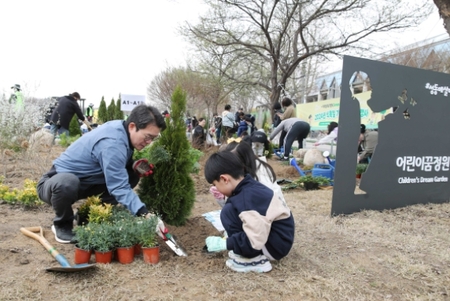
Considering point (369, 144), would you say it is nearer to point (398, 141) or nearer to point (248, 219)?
point (398, 141)

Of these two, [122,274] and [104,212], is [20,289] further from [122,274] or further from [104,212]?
[104,212]

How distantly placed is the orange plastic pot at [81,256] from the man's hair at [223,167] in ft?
3.21

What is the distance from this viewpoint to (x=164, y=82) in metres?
32.9

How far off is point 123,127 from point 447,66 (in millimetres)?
18897

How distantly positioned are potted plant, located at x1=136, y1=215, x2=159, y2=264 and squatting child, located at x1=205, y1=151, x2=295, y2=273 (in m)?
0.39

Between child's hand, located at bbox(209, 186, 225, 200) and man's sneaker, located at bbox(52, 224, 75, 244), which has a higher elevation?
child's hand, located at bbox(209, 186, 225, 200)

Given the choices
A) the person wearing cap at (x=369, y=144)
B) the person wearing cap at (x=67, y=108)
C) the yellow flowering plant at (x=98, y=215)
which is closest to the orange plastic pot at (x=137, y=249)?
the yellow flowering plant at (x=98, y=215)

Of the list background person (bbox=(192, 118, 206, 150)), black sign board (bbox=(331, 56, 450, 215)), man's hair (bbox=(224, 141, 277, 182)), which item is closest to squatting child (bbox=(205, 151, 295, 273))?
man's hair (bbox=(224, 141, 277, 182))

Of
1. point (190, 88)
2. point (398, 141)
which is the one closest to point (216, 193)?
point (398, 141)

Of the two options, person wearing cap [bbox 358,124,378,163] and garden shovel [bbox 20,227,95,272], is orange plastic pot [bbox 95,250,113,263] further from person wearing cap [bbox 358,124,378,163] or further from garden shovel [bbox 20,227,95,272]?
person wearing cap [bbox 358,124,378,163]

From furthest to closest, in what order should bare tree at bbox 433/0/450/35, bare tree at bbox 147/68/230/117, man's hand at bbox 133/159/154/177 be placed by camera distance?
bare tree at bbox 147/68/230/117
bare tree at bbox 433/0/450/35
man's hand at bbox 133/159/154/177

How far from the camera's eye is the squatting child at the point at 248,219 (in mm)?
2371

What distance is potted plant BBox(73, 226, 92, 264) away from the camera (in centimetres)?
252

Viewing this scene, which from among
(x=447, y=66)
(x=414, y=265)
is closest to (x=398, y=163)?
(x=414, y=265)
